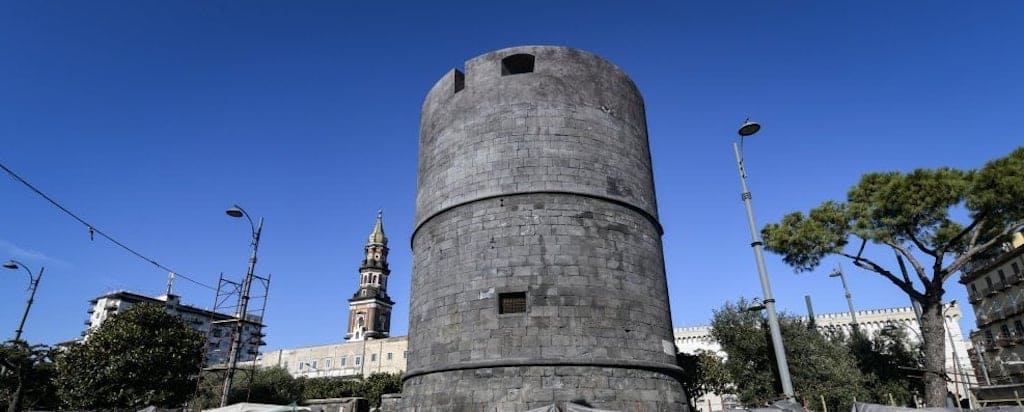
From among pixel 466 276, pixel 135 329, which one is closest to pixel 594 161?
pixel 466 276

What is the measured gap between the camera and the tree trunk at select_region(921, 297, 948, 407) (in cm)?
1582

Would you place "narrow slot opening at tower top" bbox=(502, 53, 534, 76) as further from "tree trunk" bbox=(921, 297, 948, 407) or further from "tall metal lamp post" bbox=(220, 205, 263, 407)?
"tree trunk" bbox=(921, 297, 948, 407)

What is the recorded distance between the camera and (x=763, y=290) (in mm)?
10266

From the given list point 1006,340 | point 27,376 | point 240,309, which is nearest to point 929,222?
point 240,309

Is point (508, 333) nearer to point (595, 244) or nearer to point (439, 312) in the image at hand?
point (439, 312)

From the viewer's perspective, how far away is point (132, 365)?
21859 mm

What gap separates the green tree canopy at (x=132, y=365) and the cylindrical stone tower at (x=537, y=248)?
16.7 metres

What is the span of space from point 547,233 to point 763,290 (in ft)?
13.8

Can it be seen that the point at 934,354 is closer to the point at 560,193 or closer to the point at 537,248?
the point at 560,193

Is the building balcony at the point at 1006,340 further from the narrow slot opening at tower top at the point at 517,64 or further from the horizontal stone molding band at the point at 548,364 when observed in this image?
the narrow slot opening at tower top at the point at 517,64

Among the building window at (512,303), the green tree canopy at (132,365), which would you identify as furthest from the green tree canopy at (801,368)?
the green tree canopy at (132,365)

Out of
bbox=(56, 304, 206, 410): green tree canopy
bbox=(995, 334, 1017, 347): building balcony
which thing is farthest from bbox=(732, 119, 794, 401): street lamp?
bbox=(995, 334, 1017, 347): building balcony

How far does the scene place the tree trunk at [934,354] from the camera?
15820 millimetres

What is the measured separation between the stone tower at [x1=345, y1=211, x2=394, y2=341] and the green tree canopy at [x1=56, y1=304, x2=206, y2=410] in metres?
37.9
